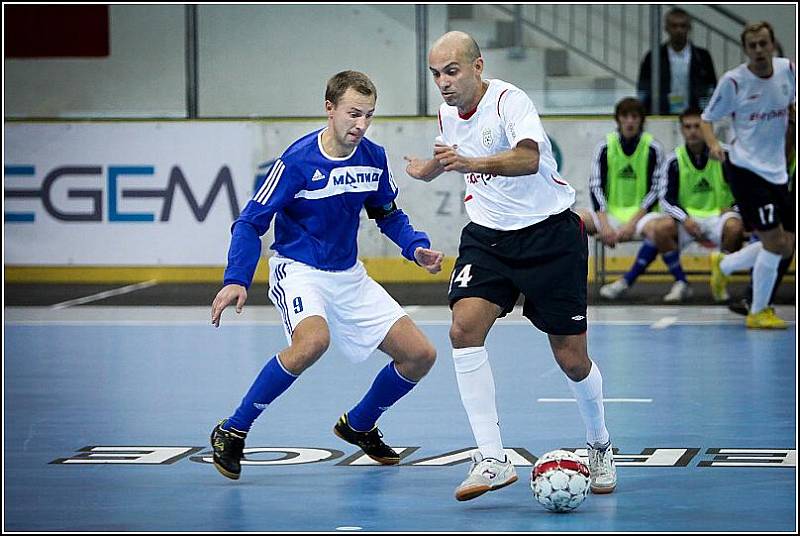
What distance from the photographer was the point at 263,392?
587cm

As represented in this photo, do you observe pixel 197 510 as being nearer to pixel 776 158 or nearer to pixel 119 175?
pixel 776 158

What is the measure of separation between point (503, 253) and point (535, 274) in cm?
15

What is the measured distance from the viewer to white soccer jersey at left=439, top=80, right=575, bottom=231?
5551mm

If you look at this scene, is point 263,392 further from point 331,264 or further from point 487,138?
point 487,138

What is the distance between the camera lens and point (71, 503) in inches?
215

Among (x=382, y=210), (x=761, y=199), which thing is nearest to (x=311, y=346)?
(x=382, y=210)

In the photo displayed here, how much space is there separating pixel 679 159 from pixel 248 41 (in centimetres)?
511

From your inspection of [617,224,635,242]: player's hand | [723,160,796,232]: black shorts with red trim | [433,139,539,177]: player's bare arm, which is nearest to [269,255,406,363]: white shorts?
[433,139,539,177]: player's bare arm

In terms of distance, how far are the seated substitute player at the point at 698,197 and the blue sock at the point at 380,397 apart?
6.97 m

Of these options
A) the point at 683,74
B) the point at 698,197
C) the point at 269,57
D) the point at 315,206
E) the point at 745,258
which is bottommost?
the point at 745,258

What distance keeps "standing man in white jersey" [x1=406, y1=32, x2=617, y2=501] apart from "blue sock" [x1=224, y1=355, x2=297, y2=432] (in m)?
0.74

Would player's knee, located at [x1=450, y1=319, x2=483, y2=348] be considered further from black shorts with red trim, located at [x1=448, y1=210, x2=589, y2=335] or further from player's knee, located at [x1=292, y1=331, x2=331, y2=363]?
player's knee, located at [x1=292, y1=331, x2=331, y2=363]

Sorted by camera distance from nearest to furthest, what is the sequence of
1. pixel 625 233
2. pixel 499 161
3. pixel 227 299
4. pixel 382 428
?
pixel 499 161 → pixel 227 299 → pixel 382 428 → pixel 625 233

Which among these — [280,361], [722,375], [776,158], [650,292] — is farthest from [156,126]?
[280,361]
